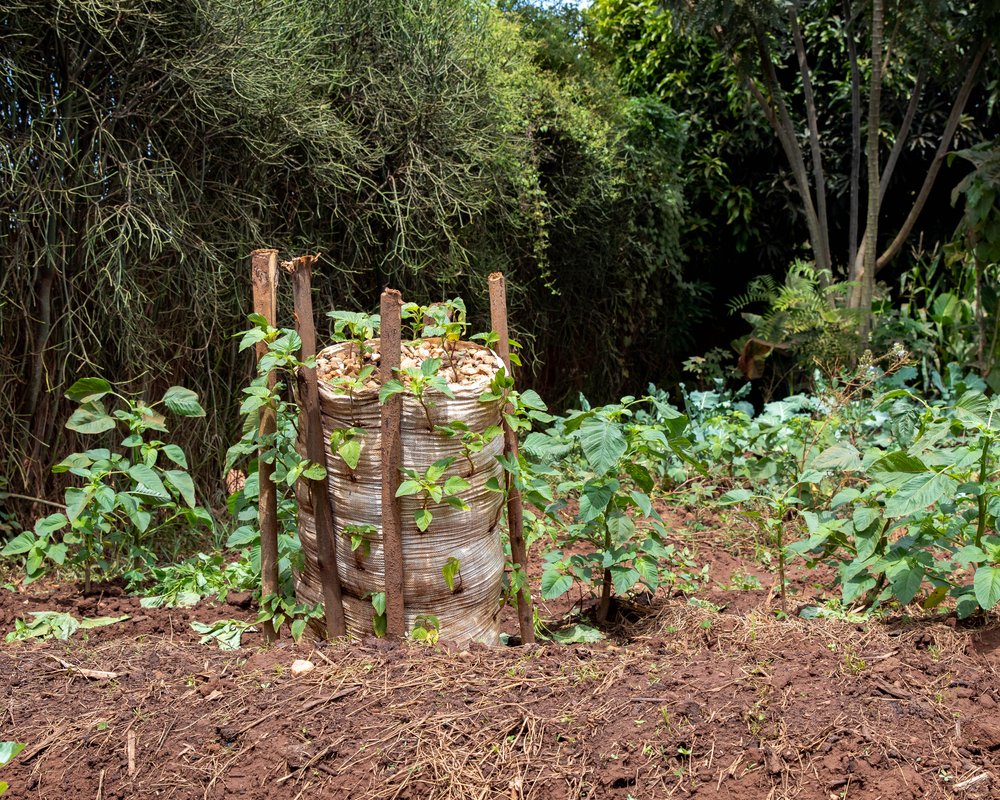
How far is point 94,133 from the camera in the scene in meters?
3.51

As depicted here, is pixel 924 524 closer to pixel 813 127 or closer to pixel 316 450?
pixel 316 450

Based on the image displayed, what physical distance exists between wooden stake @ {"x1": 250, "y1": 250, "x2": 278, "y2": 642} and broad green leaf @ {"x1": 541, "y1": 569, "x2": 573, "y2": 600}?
2.59 feet

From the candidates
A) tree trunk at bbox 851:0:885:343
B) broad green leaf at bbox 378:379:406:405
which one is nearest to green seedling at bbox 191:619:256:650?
broad green leaf at bbox 378:379:406:405

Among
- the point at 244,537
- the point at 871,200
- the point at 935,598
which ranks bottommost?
the point at 935,598

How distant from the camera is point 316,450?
2525mm

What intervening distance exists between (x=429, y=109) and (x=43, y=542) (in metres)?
2.72

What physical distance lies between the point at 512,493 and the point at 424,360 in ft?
1.67

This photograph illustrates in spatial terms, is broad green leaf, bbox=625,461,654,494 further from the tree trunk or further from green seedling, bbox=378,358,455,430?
the tree trunk

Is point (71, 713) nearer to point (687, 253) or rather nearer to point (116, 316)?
point (116, 316)

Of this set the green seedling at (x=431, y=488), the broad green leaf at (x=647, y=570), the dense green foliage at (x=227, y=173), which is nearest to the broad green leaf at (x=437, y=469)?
the green seedling at (x=431, y=488)

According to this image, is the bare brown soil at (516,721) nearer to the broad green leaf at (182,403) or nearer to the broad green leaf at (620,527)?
the broad green leaf at (620,527)

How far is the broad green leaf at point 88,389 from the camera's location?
9.56 ft

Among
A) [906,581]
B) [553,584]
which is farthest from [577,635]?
[906,581]

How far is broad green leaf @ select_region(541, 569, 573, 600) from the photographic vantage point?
2740 mm
